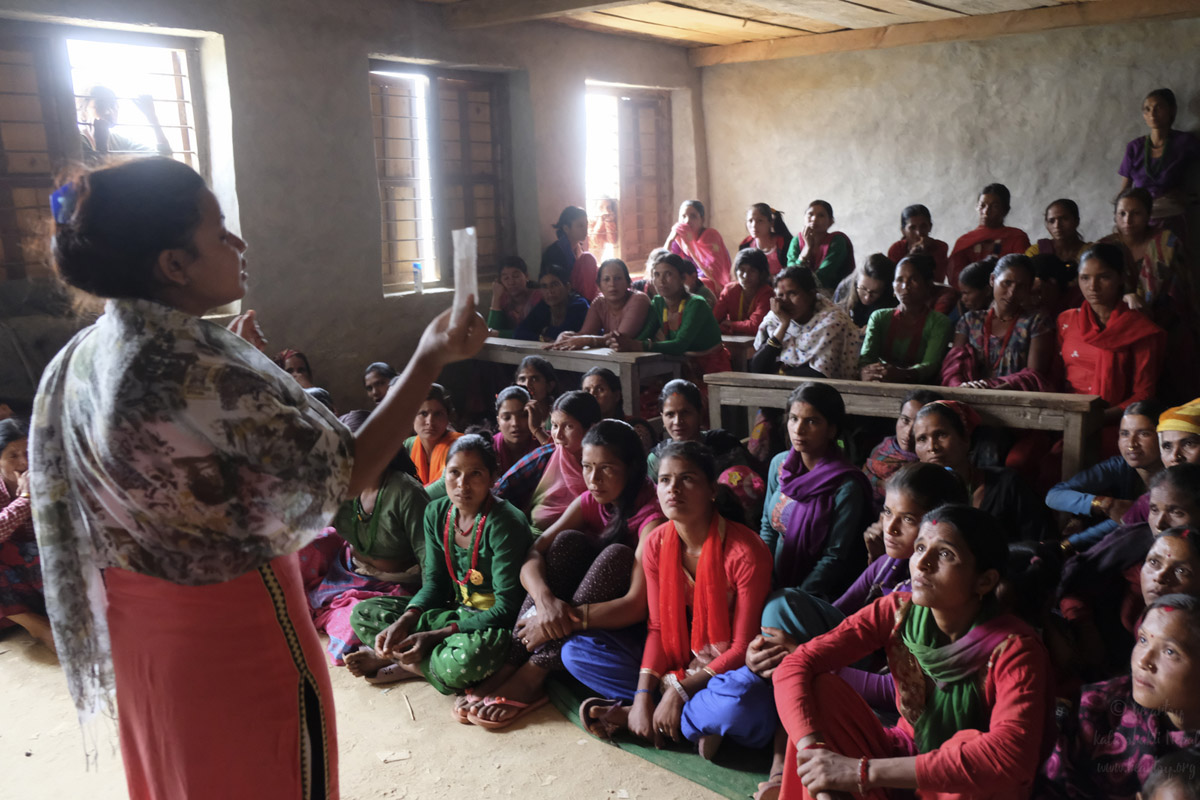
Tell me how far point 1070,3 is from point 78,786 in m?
7.28

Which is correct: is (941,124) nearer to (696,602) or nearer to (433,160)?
(433,160)

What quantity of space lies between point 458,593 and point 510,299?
11.1 feet

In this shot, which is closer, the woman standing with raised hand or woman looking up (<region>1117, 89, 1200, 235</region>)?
the woman standing with raised hand

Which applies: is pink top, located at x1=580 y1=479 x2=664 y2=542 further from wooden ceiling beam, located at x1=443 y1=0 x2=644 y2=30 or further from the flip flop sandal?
wooden ceiling beam, located at x1=443 y1=0 x2=644 y2=30

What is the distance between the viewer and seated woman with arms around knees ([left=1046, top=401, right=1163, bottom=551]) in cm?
285

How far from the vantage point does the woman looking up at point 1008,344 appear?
3.86 metres

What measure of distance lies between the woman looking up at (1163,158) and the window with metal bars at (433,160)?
A: 4483 mm

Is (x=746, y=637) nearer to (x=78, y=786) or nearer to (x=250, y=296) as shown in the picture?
(x=78, y=786)

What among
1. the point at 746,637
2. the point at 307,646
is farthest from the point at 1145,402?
the point at 307,646

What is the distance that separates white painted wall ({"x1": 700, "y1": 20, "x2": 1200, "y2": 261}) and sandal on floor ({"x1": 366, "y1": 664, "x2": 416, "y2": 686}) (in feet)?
20.3

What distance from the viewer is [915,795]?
210cm

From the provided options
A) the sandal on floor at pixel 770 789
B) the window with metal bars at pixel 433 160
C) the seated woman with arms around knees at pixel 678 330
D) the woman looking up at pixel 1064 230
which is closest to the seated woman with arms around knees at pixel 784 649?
the sandal on floor at pixel 770 789

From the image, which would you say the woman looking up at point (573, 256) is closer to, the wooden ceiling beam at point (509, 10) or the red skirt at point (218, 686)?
the wooden ceiling beam at point (509, 10)

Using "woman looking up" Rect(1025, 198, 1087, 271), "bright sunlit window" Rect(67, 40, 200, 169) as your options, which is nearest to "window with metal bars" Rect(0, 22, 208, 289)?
"bright sunlit window" Rect(67, 40, 200, 169)
